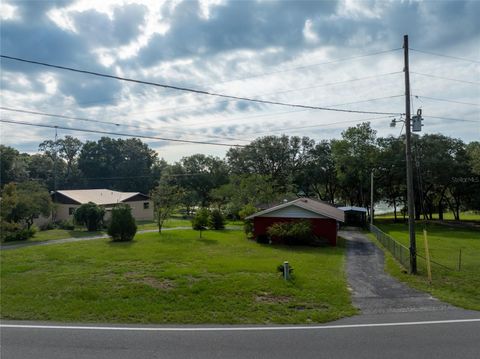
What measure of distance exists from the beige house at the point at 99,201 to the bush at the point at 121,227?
1440 centimetres

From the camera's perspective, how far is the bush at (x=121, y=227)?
27.0 m

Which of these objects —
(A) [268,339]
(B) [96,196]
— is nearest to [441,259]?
(A) [268,339]

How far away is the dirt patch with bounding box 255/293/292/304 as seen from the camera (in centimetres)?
1082

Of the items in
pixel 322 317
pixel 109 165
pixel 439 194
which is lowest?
pixel 322 317

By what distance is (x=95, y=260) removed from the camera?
17.1 metres

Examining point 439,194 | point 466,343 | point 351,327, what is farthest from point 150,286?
point 439,194

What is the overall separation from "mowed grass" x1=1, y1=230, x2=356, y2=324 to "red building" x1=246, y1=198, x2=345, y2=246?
36.3 ft

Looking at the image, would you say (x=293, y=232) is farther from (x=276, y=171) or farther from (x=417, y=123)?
(x=276, y=171)

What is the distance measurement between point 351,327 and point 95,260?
1248 centimetres

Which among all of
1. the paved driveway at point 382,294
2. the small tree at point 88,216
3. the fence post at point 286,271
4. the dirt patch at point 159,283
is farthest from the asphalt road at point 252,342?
the small tree at point 88,216

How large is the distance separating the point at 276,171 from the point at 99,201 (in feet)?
101

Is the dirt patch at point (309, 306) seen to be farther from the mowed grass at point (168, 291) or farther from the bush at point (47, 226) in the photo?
the bush at point (47, 226)

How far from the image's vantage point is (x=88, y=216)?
121 ft

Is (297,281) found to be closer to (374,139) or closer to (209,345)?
(209,345)
